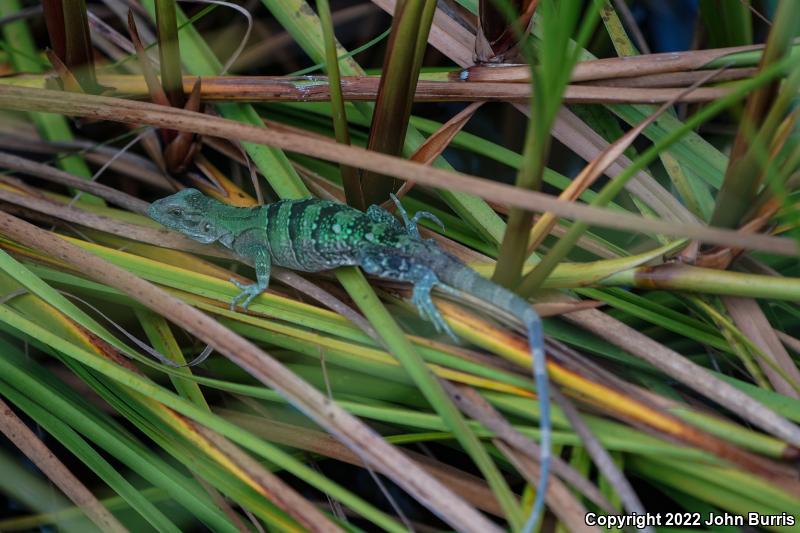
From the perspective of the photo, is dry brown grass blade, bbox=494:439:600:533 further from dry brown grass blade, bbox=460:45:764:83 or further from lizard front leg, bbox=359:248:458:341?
dry brown grass blade, bbox=460:45:764:83

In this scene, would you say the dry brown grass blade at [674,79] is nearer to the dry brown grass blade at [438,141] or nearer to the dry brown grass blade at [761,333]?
the dry brown grass blade at [438,141]

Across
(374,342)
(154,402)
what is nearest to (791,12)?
(374,342)

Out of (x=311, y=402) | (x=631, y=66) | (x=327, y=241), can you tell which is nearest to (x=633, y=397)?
(x=311, y=402)

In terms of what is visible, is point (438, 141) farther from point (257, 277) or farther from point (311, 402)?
point (311, 402)

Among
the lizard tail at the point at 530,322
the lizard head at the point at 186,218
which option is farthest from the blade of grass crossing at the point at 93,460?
the lizard tail at the point at 530,322

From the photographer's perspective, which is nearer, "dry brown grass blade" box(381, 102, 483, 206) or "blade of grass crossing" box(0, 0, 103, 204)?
"dry brown grass blade" box(381, 102, 483, 206)

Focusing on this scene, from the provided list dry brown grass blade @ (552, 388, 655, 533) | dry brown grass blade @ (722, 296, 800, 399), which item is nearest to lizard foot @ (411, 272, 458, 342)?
dry brown grass blade @ (552, 388, 655, 533)
